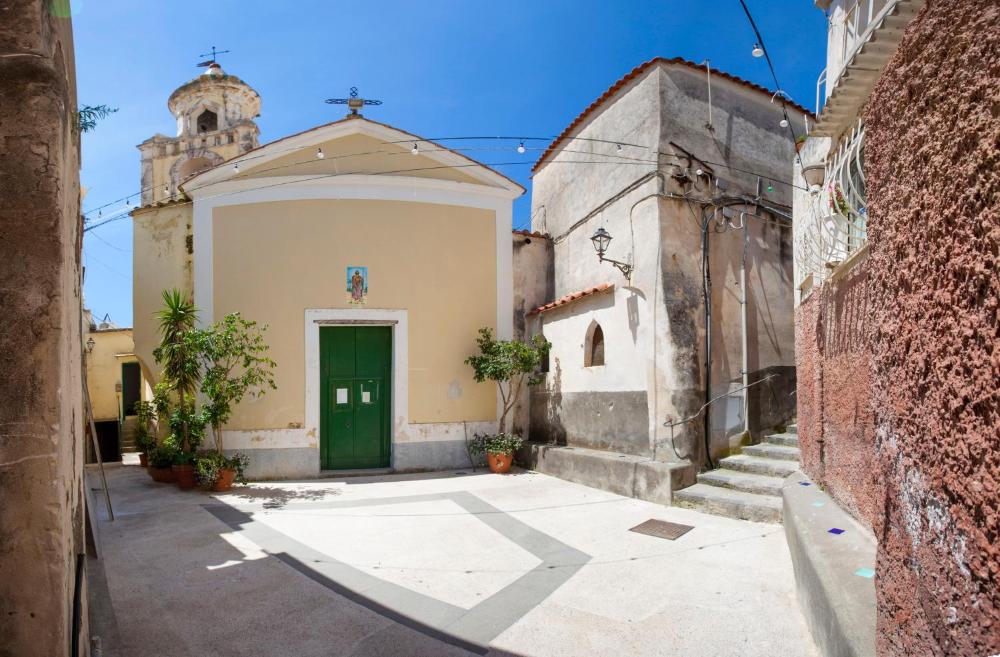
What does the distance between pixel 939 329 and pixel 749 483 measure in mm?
5648

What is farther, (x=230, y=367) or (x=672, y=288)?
(x=230, y=367)

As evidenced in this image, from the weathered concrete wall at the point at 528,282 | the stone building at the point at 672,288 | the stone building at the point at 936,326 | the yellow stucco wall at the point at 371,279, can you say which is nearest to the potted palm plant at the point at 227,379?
the yellow stucco wall at the point at 371,279

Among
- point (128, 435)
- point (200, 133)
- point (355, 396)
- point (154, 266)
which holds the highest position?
point (200, 133)

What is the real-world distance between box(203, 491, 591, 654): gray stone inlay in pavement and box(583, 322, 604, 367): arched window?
324 cm

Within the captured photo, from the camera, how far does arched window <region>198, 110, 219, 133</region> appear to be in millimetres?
20000

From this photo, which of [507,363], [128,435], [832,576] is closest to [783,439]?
[507,363]

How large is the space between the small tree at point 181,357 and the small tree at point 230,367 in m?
0.18

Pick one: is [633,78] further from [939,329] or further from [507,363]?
[939,329]

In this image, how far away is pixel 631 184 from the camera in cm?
849

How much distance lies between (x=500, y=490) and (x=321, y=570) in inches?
145

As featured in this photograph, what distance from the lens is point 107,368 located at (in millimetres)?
18953

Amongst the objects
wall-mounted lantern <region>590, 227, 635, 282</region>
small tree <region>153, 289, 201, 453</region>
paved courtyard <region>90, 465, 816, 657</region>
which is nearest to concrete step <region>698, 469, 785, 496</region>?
paved courtyard <region>90, 465, 816, 657</region>

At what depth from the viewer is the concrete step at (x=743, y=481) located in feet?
21.6

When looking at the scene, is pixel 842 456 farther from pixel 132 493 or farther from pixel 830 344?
pixel 132 493
